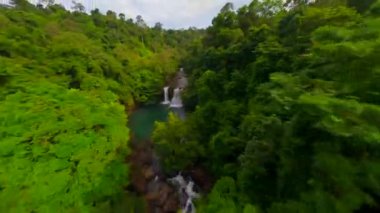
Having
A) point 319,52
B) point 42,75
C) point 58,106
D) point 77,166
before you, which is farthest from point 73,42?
point 319,52

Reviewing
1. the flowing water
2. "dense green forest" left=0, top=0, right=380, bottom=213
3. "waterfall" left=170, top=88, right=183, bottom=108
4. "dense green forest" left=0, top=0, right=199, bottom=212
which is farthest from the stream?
"waterfall" left=170, top=88, right=183, bottom=108

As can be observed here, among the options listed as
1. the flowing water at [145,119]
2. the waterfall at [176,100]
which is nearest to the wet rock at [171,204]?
the flowing water at [145,119]

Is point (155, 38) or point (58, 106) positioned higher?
point (155, 38)

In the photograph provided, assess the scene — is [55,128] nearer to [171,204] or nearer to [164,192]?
[164,192]

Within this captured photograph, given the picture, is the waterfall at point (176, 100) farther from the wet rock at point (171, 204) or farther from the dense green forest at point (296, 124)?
the wet rock at point (171, 204)

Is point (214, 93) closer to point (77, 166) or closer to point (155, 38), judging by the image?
point (77, 166)

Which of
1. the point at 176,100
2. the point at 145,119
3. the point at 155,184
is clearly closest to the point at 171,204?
the point at 155,184

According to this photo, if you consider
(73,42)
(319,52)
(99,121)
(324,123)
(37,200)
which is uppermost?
(73,42)
